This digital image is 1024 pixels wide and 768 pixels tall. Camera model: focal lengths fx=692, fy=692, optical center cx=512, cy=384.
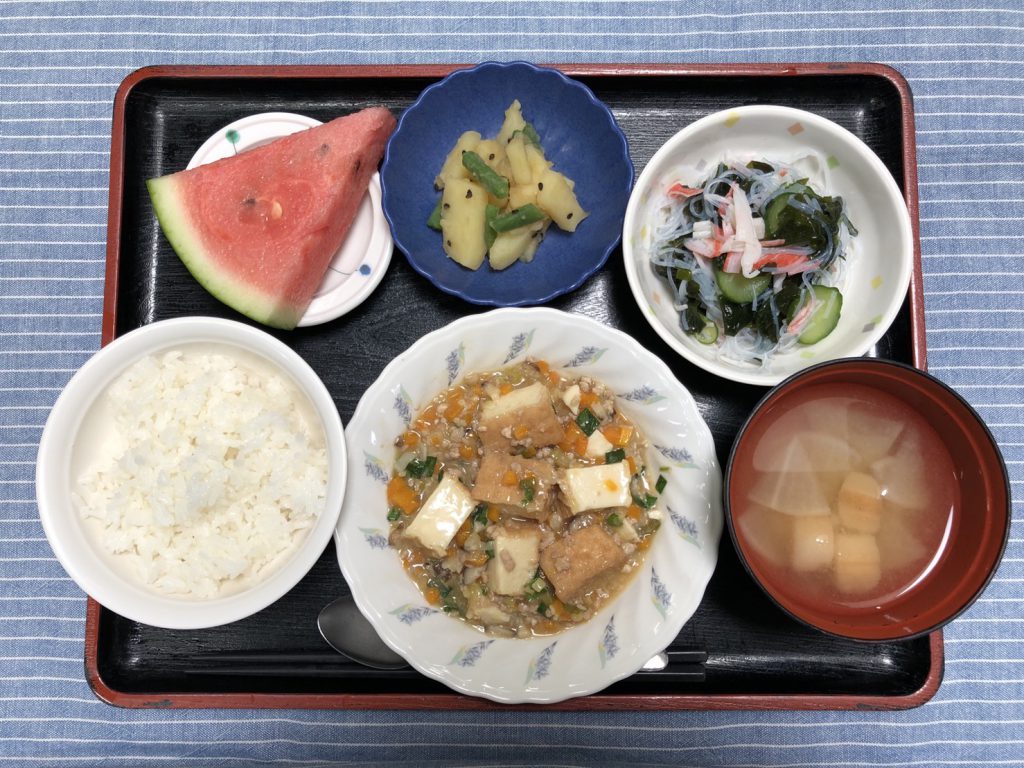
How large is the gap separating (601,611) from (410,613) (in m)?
0.56

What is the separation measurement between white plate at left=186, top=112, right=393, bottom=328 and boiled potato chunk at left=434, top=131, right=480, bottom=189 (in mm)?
221

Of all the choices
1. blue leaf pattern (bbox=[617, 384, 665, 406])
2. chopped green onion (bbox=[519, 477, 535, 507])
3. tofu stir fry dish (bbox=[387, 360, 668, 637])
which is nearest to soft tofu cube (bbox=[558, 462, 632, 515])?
tofu stir fry dish (bbox=[387, 360, 668, 637])

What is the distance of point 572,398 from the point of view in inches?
80.9

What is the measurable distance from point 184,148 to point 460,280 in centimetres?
106

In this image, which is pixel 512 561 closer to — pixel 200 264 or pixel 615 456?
pixel 615 456

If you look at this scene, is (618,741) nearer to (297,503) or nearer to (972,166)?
(297,503)

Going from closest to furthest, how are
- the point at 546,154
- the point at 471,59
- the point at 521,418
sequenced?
1. the point at 521,418
2. the point at 546,154
3. the point at 471,59

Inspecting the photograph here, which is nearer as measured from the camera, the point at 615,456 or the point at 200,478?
the point at 200,478

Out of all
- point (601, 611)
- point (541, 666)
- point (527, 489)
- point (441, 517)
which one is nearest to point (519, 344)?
point (527, 489)

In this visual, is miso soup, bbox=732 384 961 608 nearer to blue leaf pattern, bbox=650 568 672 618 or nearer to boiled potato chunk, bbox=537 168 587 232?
blue leaf pattern, bbox=650 568 672 618

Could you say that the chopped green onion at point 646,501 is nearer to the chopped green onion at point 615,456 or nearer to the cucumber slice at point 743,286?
the chopped green onion at point 615,456

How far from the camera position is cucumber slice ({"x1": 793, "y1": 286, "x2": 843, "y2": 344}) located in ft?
6.99

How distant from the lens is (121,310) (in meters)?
2.26

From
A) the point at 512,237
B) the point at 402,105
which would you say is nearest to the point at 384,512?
the point at 512,237
